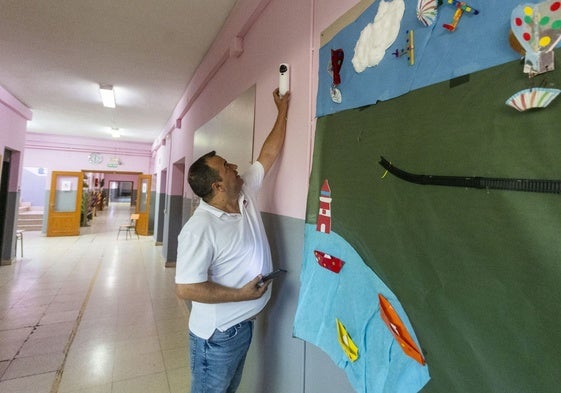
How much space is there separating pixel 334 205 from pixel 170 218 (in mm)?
5146

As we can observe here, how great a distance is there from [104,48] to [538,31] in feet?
12.8

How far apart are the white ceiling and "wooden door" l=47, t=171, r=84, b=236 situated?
3.75 m

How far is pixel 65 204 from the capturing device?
345 inches

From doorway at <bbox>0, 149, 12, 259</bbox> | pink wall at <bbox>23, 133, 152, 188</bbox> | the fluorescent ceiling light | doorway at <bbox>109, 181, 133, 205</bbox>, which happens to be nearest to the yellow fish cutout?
the fluorescent ceiling light

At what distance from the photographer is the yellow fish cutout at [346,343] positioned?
0.88m

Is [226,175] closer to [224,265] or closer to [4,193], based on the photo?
[224,265]

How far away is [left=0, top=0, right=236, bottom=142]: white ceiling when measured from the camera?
246 cm

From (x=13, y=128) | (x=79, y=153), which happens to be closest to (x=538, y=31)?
(x=13, y=128)

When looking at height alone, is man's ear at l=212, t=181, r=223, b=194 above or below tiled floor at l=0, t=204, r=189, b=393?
above

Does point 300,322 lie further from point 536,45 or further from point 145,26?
point 145,26

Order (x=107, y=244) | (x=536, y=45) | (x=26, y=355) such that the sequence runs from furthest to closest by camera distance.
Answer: (x=107, y=244), (x=26, y=355), (x=536, y=45)

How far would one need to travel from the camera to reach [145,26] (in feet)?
8.86

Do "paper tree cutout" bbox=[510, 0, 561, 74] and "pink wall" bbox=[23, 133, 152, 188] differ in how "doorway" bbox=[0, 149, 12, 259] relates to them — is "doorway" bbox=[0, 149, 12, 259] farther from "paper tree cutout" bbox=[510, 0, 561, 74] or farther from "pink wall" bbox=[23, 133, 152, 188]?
"paper tree cutout" bbox=[510, 0, 561, 74]

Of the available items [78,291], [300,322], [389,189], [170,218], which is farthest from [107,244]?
[389,189]
